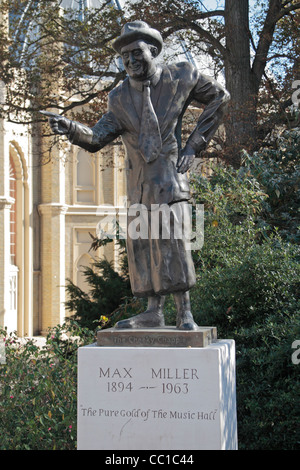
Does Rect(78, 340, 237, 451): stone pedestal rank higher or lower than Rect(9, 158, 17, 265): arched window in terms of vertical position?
lower

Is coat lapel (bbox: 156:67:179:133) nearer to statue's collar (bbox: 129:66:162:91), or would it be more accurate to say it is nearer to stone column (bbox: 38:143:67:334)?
statue's collar (bbox: 129:66:162:91)

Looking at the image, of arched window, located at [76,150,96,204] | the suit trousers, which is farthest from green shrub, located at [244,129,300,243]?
arched window, located at [76,150,96,204]

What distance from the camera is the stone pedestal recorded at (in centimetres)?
427

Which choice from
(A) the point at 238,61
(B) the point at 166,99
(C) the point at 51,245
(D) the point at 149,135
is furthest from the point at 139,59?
(C) the point at 51,245

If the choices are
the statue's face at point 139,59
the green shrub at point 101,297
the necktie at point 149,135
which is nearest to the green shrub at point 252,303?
the necktie at point 149,135

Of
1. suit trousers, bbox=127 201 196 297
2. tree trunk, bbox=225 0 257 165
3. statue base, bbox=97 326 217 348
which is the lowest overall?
statue base, bbox=97 326 217 348

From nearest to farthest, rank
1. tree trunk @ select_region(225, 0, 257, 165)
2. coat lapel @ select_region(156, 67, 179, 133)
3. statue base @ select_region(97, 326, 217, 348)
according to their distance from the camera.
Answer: statue base @ select_region(97, 326, 217, 348) < coat lapel @ select_region(156, 67, 179, 133) < tree trunk @ select_region(225, 0, 257, 165)

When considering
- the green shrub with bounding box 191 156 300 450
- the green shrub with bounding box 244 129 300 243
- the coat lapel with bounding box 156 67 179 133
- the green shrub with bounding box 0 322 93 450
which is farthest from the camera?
the green shrub with bounding box 244 129 300 243

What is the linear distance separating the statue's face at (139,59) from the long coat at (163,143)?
9 cm

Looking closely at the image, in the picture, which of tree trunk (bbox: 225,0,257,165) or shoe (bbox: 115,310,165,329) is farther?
tree trunk (bbox: 225,0,257,165)

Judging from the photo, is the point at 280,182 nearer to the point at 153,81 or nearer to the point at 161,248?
the point at 153,81

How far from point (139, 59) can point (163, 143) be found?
1.99ft

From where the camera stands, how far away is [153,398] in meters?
4.35

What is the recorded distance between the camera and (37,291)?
2681cm
